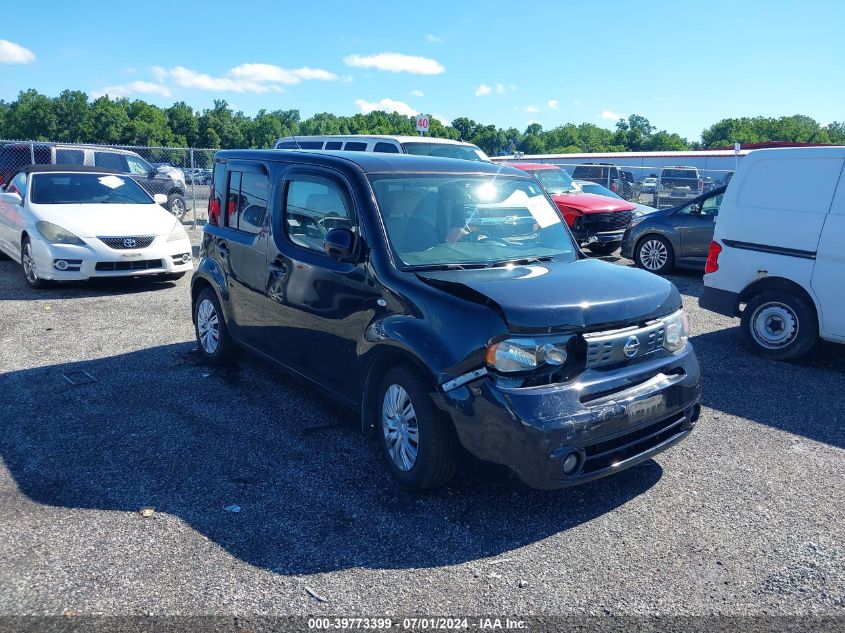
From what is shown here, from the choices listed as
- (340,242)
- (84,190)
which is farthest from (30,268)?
(340,242)

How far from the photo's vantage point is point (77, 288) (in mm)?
9852

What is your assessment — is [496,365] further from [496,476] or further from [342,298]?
[342,298]

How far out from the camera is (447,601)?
3021 millimetres

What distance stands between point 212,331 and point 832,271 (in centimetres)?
584

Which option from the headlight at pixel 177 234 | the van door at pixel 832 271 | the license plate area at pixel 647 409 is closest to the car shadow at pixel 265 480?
the license plate area at pixel 647 409

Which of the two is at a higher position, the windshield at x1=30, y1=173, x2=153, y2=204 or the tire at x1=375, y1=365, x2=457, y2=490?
the windshield at x1=30, y1=173, x2=153, y2=204

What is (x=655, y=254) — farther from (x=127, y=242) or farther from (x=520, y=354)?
(x=520, y=354)

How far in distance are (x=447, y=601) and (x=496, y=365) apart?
3.73 ft

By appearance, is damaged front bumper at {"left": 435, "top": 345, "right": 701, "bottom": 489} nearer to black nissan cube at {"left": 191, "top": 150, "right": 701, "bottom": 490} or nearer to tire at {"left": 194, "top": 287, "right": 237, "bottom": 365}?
black nissan cube at {"left": 191, "top": 150, "right": 701, "bottom": 490}

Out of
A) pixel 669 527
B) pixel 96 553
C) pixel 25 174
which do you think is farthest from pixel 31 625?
pixel 25 174

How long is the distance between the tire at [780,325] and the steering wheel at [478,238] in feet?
12.5

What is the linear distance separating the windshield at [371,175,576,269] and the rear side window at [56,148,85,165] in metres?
13.5

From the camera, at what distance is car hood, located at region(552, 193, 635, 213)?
13.6 m

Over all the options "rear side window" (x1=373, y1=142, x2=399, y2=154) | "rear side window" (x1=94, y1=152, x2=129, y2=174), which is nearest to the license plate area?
"rear side window" (x1=373, y1=142, x2=399, y2=154)
